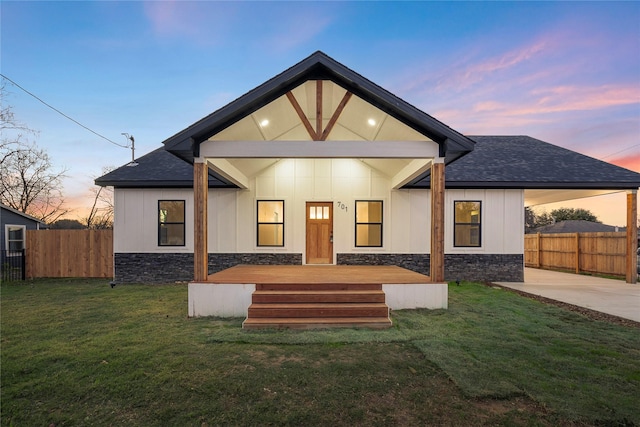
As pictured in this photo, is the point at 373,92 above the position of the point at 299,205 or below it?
above

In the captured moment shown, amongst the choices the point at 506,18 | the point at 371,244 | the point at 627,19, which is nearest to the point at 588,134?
the point at 627,19

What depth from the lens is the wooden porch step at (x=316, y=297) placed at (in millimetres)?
5492

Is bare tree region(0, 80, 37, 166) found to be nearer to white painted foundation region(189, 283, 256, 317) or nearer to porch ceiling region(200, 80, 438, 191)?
porch ceiling region(200, 80, 438, 191)

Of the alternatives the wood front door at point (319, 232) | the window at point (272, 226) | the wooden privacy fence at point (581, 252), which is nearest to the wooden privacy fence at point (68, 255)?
the window at point (272, 226)

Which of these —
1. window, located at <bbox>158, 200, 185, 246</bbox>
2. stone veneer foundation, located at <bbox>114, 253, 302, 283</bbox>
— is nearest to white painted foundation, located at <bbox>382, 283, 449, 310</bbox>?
stone veneer foundation, located at <bbox>114, 253, 302, 283</bbox>

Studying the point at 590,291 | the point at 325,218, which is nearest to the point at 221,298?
Answer: the point at 325,218

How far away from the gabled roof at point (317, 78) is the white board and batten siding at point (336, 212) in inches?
135

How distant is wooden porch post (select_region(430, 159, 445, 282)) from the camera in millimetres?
5949

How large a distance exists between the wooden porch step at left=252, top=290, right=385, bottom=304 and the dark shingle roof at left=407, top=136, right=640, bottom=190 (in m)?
4.23

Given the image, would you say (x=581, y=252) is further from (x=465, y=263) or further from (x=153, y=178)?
(x=153, y=178)

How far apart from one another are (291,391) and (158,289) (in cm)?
693

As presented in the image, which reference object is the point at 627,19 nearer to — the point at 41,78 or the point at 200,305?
the point at 200,305

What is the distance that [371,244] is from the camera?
9477 millimetres

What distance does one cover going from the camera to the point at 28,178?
18828mm
